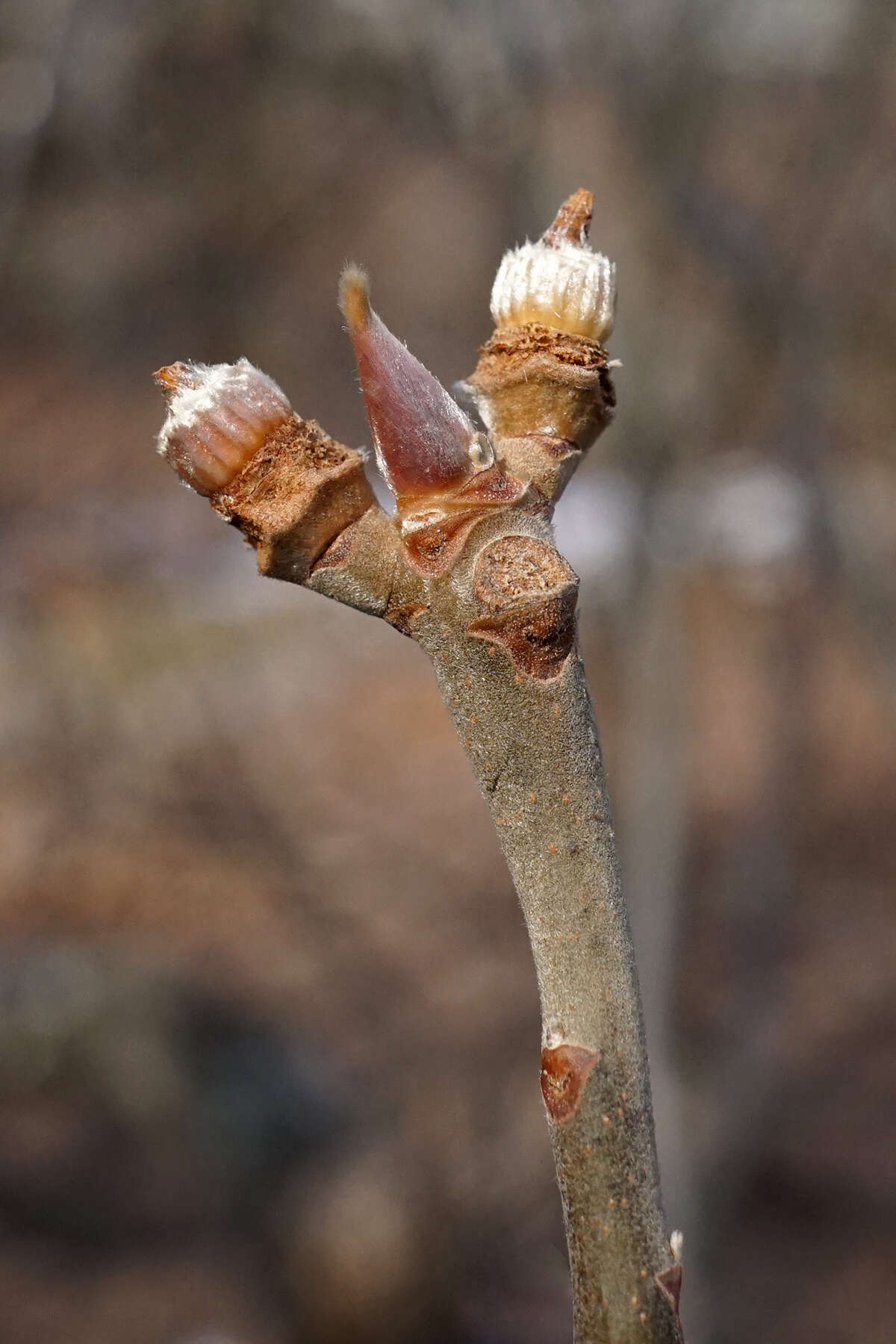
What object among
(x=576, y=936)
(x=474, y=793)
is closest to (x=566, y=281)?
(x=576, y=936)

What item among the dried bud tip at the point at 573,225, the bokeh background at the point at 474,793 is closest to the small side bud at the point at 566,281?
the dried bud tip at the point at 573,225

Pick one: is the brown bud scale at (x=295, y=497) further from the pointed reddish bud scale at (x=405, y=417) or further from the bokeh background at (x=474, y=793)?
the bokeh background at (x=474, y=793)

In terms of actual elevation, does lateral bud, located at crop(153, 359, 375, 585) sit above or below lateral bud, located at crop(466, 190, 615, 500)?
below

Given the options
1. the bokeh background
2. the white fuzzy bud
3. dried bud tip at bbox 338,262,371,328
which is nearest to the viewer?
dried bud tip at bbox 338,262,371,328

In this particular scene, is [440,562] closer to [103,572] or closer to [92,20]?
[92,20]

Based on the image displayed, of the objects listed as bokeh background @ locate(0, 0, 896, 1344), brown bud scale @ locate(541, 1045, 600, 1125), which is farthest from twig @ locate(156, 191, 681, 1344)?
bokeh background @ locate(0, 0, 896, 1344)

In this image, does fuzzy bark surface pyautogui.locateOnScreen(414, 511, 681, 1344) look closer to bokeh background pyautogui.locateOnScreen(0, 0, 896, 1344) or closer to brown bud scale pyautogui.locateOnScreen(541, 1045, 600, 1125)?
brown bud scale pyautogui.locateOnScreen(541, 1045, 600, 1125)

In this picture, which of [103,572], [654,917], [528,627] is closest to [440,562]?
[528,627]
